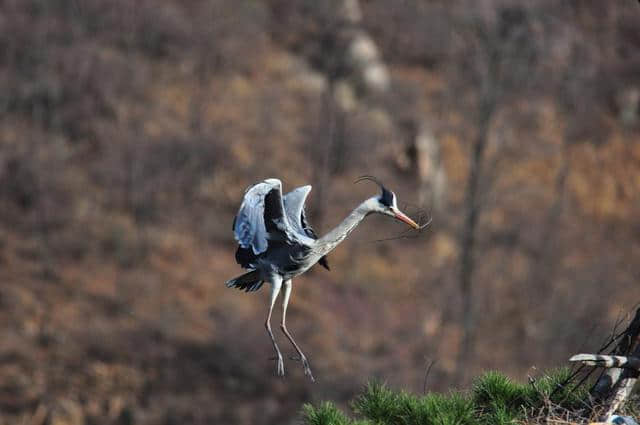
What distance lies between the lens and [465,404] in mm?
9523

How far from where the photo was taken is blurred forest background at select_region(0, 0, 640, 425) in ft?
93.7

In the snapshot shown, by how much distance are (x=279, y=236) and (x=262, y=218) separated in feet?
0.67

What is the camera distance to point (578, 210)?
3797cm

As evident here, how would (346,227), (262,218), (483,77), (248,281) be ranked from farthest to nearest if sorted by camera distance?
(483,77), (248,281), (262,218), (346,227)

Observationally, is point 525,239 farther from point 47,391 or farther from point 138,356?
point 47,391

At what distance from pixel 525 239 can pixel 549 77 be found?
905 centimetres

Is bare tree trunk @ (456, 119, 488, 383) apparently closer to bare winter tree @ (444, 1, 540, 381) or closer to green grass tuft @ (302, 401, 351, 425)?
bare winter tree @ (444, 1, 540, 381)

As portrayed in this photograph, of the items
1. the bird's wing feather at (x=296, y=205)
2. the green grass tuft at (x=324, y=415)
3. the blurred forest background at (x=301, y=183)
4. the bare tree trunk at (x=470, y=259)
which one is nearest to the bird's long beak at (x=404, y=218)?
the bird's wing feather at (x=296, y=205)

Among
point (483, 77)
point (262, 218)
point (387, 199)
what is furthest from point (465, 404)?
point (483, 77)

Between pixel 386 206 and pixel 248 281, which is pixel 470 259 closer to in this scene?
pixel 248 281

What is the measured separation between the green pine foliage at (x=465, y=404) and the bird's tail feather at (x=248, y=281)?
1602 mm

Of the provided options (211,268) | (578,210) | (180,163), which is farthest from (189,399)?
(578,210)

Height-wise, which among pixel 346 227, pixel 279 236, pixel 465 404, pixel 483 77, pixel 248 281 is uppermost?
pixel 483 77

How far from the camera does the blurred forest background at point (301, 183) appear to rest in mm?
28547
